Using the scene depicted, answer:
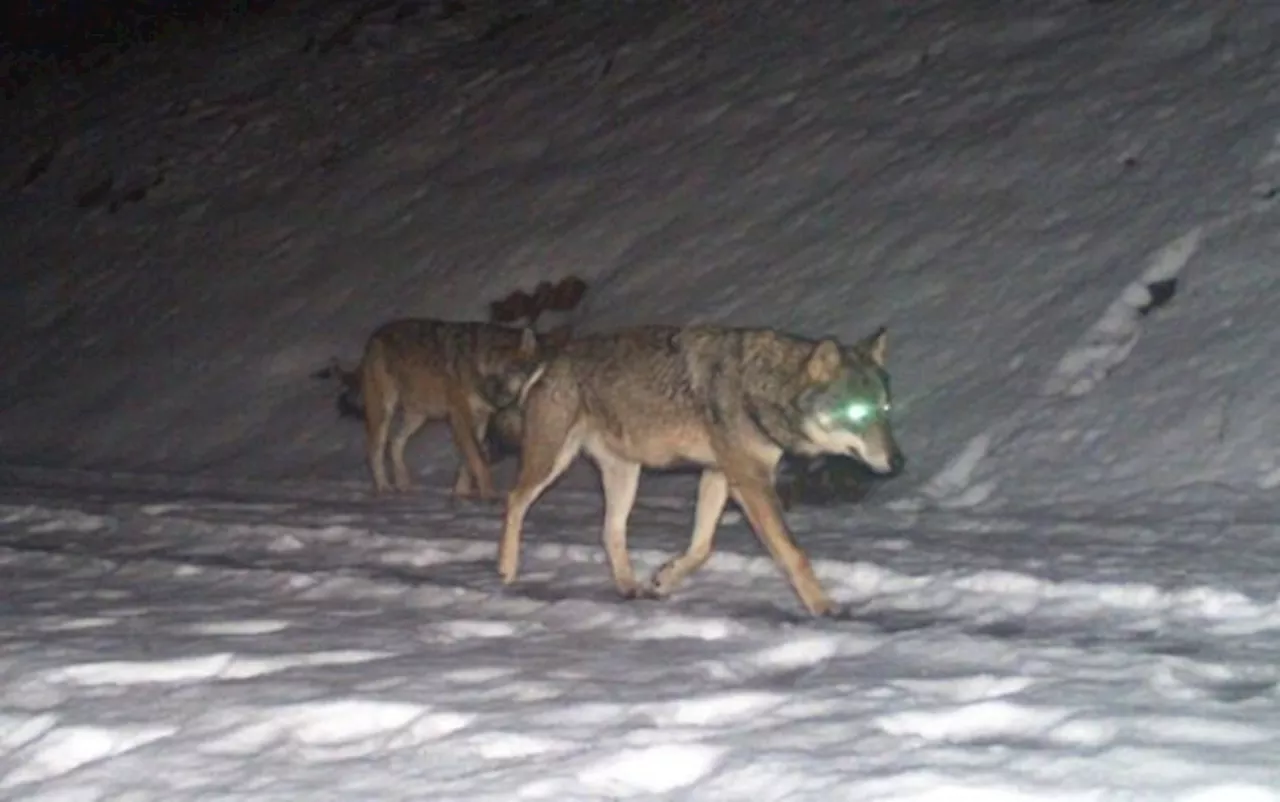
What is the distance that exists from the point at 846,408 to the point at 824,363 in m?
0.26

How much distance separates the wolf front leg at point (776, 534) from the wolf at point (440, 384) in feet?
11.0

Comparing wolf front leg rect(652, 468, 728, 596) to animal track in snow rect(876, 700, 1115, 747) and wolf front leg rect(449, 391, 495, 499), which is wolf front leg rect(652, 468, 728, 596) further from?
wolf front leg rect(449, 391, 495, 499)

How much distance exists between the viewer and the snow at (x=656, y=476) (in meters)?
5.63

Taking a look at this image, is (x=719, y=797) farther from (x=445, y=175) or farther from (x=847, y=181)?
(x=445, y=175)

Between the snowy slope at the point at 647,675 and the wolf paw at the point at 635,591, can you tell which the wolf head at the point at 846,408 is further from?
the wolf paw at the point at 635,591

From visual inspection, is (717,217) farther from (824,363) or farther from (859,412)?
(859,412)

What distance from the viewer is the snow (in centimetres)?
563

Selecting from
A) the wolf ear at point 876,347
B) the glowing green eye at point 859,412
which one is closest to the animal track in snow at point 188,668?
the glowing green eye at point 859,412

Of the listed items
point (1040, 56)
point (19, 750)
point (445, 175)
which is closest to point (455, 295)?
point (445, 175)

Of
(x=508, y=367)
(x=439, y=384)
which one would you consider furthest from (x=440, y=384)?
(x=508, y=367)

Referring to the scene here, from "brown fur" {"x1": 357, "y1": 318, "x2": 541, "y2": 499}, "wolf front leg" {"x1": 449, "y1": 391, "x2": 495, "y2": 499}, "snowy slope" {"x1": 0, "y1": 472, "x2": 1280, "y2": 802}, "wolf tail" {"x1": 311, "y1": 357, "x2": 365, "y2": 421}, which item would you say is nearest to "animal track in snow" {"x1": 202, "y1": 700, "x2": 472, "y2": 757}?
"snowy slope" {"x1": 0, "y1": 472, "x2": 1280, "y2": 802}

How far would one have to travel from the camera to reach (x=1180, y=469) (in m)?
10.6

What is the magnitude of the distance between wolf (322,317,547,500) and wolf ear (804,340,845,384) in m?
3.63

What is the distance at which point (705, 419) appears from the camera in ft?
28.1
